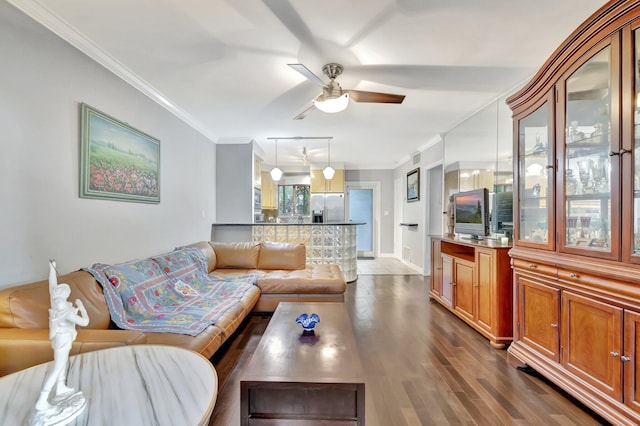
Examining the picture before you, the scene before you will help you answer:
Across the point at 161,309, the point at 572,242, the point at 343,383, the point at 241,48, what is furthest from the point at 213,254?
the point at 572,242

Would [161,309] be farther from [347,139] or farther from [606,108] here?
[347,139]

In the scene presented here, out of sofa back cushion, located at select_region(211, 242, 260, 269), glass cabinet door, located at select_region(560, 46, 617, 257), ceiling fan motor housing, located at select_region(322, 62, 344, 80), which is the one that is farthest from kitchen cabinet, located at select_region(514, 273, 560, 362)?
sofa back cushion, located at select_region(211, 242, 260, 269)

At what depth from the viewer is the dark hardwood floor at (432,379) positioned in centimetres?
163

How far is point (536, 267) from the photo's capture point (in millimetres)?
2057

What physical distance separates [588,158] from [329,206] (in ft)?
18.5

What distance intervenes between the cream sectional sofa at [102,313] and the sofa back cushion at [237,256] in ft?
0.68

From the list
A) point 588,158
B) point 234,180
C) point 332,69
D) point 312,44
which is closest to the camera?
point 588,158

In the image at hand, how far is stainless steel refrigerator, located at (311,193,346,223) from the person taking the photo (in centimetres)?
718

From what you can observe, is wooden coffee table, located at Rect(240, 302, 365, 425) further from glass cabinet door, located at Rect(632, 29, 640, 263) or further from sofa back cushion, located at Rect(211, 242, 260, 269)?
sofa back cushion, located at Rect(211, 242, 260, 269)

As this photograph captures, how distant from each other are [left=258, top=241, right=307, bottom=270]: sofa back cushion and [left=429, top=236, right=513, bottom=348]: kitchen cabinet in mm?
1951

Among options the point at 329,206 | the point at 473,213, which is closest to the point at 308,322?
the point at 473,213

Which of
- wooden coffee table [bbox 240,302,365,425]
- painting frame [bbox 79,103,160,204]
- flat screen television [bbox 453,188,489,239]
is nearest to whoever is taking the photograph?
wooden coffee table [bbox 240,302,365,425]

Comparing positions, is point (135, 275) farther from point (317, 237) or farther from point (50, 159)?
point (317, 237)

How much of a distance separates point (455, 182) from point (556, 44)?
2256 mm
